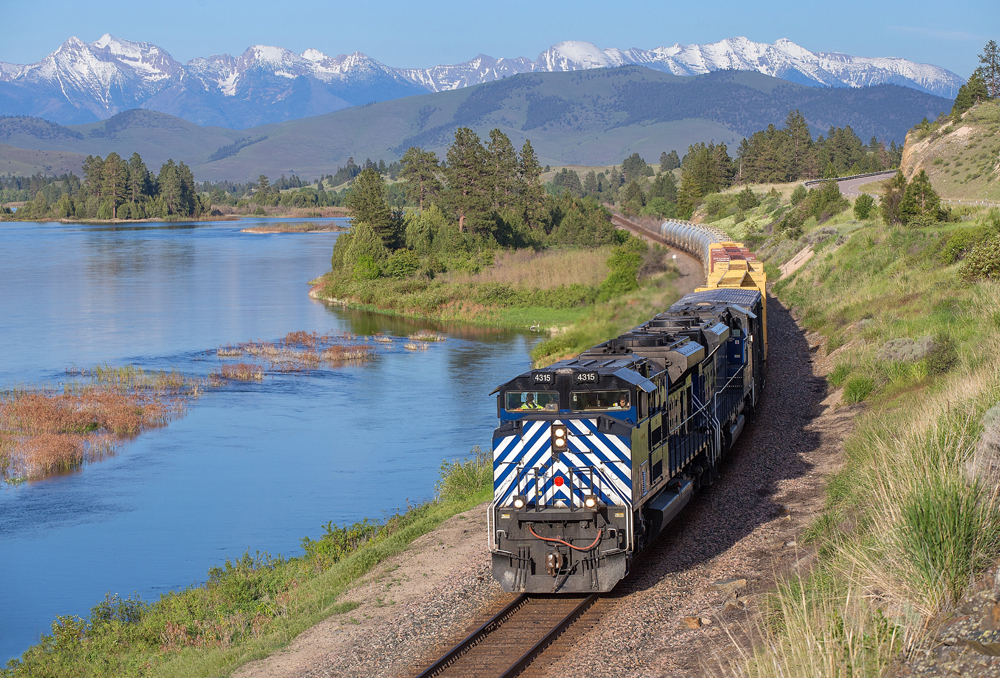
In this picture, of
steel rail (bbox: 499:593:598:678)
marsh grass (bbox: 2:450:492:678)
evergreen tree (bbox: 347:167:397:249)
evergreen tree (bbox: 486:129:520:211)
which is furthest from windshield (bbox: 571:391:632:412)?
evergreen tree (bbox: 486:129:520:211)

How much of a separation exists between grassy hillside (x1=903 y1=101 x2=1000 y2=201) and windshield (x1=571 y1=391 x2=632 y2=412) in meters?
66.8

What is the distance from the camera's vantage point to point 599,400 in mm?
15219

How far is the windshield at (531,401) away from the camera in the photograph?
602 inches

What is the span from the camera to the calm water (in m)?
26.2

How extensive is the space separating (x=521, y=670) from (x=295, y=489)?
68.7ft

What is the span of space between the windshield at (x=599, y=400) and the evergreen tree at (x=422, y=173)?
109 metres

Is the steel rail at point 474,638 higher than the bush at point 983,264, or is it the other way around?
the bush at point 983,264

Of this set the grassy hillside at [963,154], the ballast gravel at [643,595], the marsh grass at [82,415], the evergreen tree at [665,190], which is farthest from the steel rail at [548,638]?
the evergreen tree at [665,190]

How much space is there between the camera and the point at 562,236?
117250mm

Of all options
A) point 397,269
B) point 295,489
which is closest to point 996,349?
point 295,489

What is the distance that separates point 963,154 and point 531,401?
9079 centimetres

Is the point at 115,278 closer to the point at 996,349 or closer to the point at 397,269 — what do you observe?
the point at 397,269

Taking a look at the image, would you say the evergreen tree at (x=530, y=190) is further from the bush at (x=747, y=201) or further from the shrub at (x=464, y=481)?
the shrub at (x=464, y=481)

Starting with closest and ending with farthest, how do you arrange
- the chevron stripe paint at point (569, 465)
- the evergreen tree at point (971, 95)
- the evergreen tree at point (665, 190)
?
1. the chevron stripe paint at point (569, 465)
2. the evergreen tree at point (971, 95)
3. the evergreen tree at point (665, 190)
